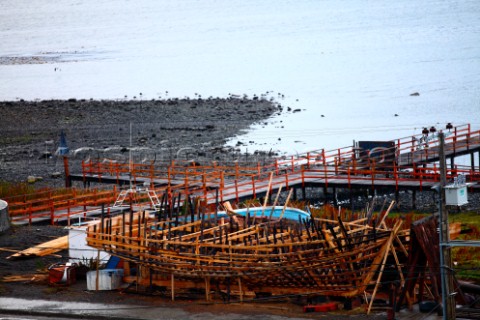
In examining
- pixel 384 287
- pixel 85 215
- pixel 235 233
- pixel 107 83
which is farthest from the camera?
pixel 107 83

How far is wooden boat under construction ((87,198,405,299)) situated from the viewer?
20.5 m

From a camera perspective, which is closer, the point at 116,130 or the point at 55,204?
the point at 55,204

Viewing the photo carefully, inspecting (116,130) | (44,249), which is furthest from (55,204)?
(116,130)

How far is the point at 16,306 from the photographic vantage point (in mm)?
21406

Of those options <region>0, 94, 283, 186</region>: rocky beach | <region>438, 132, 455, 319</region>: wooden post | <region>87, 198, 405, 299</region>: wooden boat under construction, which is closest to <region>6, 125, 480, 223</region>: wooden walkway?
<region>87, 198, 405, 299</region>: wooden boat under construction

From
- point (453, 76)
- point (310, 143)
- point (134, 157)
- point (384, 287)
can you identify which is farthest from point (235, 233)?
point (453, 76)

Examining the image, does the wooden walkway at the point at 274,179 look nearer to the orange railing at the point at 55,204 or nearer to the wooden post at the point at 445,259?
the orange railing at the point at 55,204

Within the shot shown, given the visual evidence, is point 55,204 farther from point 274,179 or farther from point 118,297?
point 118,297

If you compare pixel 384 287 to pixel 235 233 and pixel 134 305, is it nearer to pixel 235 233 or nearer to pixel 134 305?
pixel 235 233

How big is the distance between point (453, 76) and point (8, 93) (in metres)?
59.3

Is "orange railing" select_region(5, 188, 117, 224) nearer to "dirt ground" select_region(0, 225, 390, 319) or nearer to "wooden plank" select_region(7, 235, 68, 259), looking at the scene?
"wooden plank" select_region(7, 235, 68, 259)

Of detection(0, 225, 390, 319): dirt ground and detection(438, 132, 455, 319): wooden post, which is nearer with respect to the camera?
detection(438, 132, 455, 319): wooden post

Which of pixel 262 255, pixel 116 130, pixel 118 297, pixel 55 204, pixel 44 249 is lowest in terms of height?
pixel 118 297

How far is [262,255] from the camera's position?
2089cm
